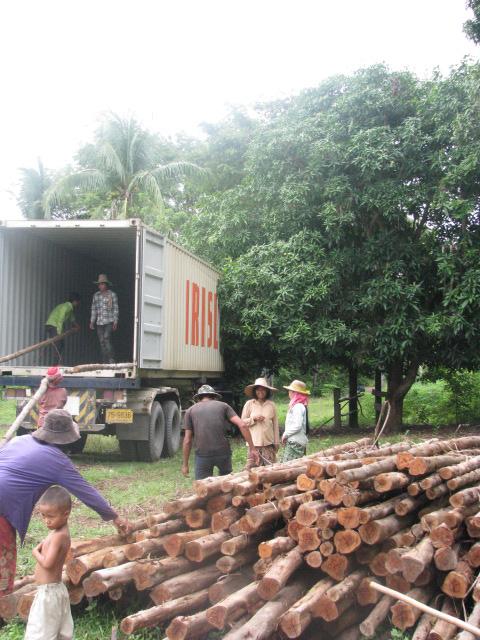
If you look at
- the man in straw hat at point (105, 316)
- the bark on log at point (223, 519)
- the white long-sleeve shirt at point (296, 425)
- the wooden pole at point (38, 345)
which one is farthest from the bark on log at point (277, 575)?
the man in straw hat at point (105, 316)

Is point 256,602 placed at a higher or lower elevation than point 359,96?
lower

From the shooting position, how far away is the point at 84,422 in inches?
399

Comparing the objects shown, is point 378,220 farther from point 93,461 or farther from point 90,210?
point 90,210

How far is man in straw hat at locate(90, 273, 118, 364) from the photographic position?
12039 millimetres

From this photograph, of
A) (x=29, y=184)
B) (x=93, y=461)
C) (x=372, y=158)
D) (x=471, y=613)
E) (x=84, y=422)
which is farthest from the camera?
(x=29, y=184)

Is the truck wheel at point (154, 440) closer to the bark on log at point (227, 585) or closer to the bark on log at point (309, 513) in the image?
the bark on log at point (227, 585)

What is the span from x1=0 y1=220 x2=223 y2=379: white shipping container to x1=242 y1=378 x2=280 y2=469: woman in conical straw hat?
277cm

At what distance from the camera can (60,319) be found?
474 inches

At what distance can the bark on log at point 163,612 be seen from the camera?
4.03 m

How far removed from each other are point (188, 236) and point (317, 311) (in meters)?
4.68

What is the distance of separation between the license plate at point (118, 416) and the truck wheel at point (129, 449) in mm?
923

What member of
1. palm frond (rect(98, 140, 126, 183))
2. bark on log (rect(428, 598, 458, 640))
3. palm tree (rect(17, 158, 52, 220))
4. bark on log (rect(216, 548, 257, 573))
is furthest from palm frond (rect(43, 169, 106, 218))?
bark on log (rect(428, 598, 458, 640))

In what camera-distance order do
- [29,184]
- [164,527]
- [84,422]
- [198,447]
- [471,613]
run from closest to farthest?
1. [471,613]
2. [164,527]
3. [198,447]
4. [84,422]
5. [29,184]

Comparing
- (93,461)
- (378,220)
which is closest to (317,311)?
(378,220)
